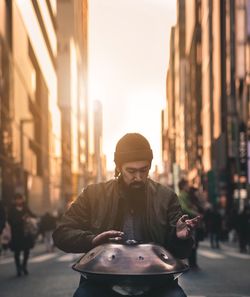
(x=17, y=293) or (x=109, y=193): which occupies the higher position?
(x=109, y=193)

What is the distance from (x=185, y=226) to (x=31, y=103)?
53.0 metres

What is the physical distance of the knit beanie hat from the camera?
13.8 feet

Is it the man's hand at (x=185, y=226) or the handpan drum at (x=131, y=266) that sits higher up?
the man's hand at (x=185, y=226)

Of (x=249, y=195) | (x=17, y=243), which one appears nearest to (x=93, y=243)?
(x=17, y=243)

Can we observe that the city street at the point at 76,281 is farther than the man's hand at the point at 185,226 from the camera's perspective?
Yes

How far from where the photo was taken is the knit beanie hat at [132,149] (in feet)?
13.8

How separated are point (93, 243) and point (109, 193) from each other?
0.43 meters

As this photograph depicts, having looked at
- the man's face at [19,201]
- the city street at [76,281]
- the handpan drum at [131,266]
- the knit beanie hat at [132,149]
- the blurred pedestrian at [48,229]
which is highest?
the knit beanie hat at [132,149]

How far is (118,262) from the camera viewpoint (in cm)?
365

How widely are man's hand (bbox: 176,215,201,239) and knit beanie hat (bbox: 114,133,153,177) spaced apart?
1.23 ft

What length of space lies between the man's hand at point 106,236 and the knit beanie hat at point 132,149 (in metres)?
0.45

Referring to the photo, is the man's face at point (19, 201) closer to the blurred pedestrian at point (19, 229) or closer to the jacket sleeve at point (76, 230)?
the blurred pedestrian at point (19, 229)

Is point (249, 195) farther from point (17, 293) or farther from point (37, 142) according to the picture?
point (17, 293)

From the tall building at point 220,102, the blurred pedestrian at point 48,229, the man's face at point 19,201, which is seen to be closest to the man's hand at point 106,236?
the man's face at point 19,201
